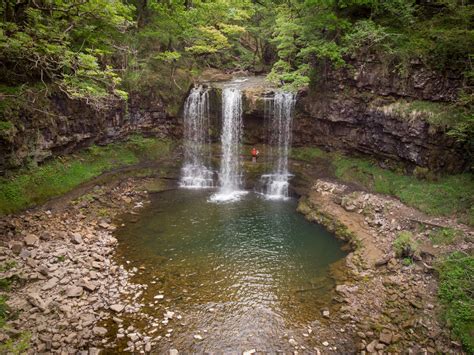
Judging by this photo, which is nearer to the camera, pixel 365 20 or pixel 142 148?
pixel 365 20

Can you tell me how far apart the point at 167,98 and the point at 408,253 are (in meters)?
17.9

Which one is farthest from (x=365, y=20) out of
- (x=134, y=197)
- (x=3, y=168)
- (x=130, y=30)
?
(x=3, y=168)

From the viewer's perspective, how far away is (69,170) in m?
17.7

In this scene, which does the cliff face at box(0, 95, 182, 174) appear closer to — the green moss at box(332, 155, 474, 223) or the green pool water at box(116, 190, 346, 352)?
the green pool water at box(116, 190, 346, 352)

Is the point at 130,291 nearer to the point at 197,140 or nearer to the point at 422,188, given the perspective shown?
the point at 197,140

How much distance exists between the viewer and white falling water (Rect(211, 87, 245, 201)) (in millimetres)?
22422

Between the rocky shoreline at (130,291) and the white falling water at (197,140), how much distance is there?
25.4 feet

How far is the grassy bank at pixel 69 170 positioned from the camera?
14.4 metres

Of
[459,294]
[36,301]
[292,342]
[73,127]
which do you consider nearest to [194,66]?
→ [73,127]

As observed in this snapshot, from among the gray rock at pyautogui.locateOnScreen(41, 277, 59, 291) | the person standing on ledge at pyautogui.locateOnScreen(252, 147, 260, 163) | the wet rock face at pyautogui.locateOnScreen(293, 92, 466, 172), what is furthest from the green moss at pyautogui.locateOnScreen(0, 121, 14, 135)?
the wet rock face at pyautogui.locateOnScreen(293, 92, 466, 172)

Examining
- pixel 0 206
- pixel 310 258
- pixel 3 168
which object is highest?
pixel 3 168

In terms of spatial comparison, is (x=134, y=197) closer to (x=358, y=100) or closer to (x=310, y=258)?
(x=310, y=258)

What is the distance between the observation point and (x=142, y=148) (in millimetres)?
22328

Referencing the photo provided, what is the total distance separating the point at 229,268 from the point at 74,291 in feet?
18.6
